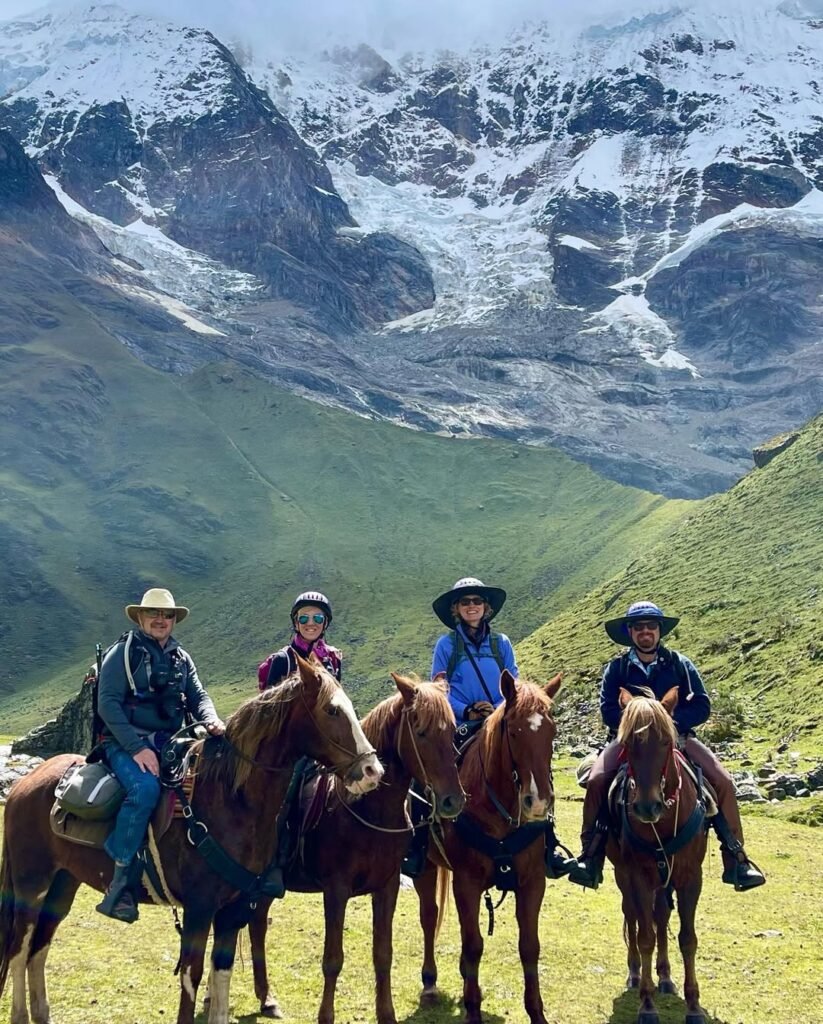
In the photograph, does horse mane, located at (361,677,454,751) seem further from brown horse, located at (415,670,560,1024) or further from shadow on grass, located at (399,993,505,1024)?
shadow on grass, located at (399,993,505,1024)

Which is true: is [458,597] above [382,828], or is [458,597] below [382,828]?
above

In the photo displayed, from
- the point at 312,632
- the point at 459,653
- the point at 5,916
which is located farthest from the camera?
the point at 459,653

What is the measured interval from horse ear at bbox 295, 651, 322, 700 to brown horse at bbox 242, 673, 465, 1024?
111 centimetres

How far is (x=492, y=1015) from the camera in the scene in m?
12.1

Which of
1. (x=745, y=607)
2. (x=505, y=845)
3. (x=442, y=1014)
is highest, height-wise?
(x=745, y=607)

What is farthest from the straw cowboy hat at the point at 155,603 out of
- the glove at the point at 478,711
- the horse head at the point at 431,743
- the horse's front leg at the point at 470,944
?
the horse's front leg at the point at 470,944

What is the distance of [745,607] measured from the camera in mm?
54438

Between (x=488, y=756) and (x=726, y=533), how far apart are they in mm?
66563

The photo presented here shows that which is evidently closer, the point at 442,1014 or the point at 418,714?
the point at 418,714

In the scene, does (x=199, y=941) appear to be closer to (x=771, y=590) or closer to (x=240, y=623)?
(x=771, y=590)

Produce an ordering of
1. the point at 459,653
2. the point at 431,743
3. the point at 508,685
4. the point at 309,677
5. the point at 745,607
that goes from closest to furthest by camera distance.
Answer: the point at 309,677
the point at 431,743
the point at 508,685
the point at 459,653
the point at 745,607

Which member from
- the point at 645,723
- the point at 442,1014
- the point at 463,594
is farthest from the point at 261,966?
the point at 645,723

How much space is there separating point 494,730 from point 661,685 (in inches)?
138

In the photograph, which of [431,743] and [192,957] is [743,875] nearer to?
[431,743]
